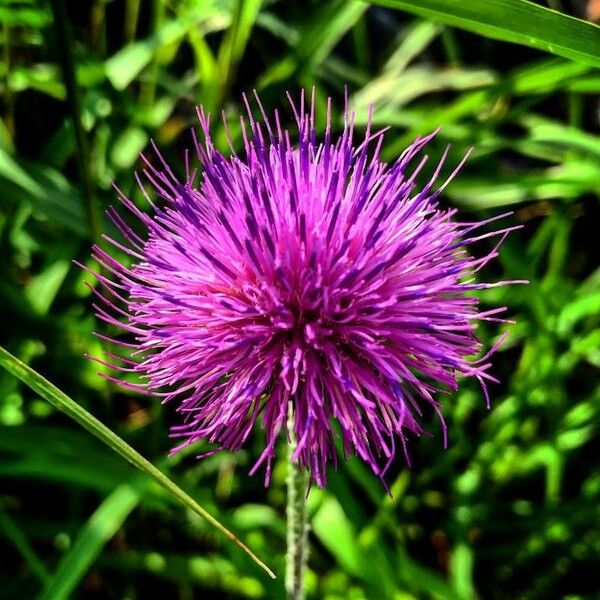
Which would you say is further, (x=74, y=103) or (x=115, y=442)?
(x=74, y=103)

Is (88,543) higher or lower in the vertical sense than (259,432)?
lower

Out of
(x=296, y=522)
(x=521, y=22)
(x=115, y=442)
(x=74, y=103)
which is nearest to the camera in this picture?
(x=115, y=442)

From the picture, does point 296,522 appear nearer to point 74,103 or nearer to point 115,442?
point 115,442

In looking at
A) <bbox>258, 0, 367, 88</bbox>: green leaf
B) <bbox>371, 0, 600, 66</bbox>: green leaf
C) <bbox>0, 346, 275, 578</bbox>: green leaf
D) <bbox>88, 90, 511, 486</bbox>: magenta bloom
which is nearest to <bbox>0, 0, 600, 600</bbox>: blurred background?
<bbox>258, 0, 367, 88</bbox>: green leaf

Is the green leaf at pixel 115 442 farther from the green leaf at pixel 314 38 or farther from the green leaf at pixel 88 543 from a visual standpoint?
the green leaf at pixel 314 38

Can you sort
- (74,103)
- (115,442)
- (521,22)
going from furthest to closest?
(74,103)
(521,22)
(115,442)

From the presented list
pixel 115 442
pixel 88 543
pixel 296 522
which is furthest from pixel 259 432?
pixel 115 442

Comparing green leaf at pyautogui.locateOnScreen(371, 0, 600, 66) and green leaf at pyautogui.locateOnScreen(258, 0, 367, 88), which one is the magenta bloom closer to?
green leaf at pyautogui.locateOnScreen(371, 0, 600, 66)

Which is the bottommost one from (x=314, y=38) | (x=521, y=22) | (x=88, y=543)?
(x=88, y=543)
